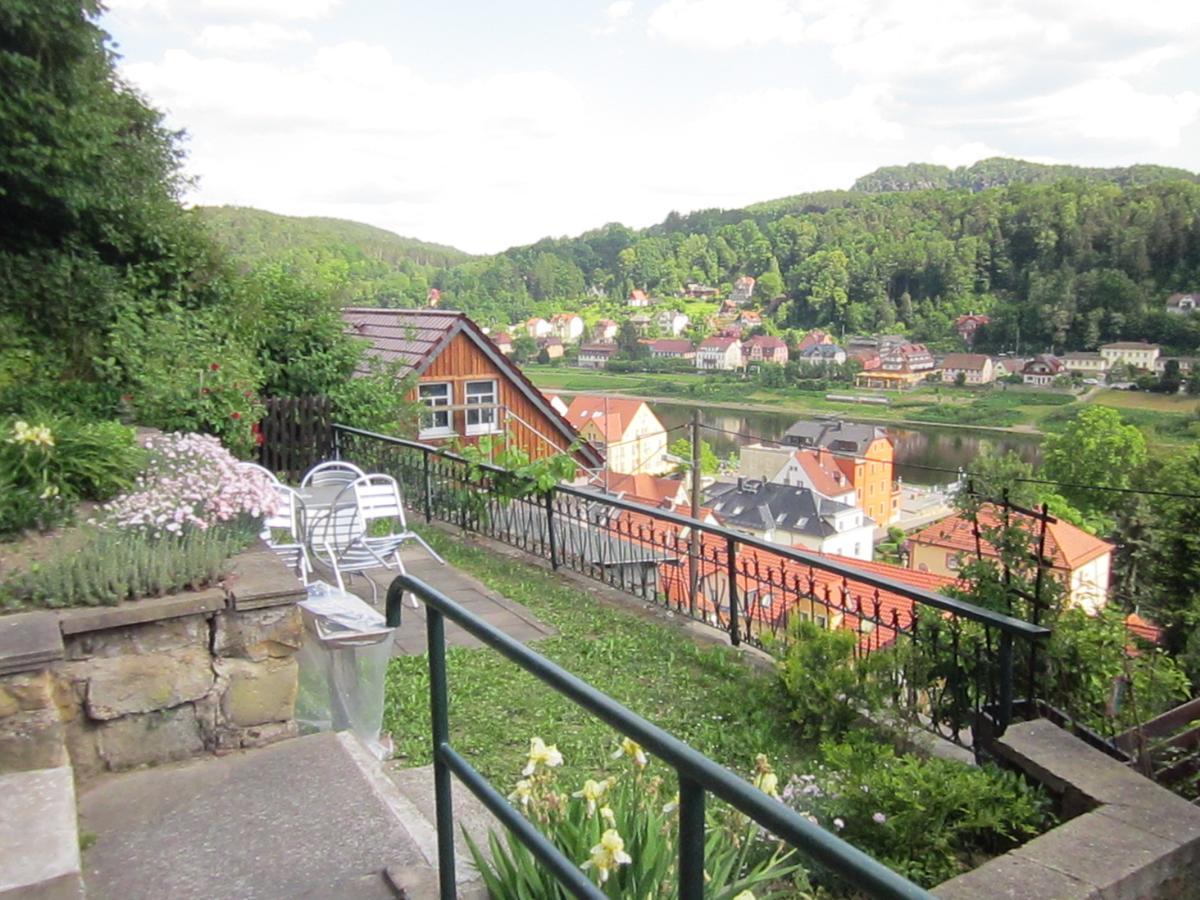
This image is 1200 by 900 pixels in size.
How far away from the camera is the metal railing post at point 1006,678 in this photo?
362cm

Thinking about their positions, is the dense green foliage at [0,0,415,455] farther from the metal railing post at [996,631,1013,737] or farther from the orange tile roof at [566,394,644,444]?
the orange tile roof at [566,394,644,444]

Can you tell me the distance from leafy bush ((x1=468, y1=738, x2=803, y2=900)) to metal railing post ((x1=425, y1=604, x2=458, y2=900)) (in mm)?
68

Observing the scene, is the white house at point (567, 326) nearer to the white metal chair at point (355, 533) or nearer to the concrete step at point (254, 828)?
the white metal chair at point (355, 533)

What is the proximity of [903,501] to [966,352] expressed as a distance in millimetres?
7565

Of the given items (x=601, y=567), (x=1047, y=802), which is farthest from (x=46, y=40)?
(x=1047, y=802)

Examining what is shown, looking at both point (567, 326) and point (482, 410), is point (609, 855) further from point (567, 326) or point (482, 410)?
point (567, 326)

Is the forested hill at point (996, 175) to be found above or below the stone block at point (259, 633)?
above

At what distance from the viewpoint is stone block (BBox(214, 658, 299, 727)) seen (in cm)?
294

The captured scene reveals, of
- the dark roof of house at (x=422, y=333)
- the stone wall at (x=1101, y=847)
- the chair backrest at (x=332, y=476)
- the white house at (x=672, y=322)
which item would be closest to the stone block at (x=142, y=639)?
the stone wall at (x=1101, y=847)

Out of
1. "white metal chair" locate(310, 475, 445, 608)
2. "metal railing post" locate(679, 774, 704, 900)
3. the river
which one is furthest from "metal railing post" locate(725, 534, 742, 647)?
the river

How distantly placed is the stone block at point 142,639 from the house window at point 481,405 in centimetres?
1550

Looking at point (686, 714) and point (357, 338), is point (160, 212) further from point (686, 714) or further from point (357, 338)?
point (686, 714)

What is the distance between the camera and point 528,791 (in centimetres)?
222

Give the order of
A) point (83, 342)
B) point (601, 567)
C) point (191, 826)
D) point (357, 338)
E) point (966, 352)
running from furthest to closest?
1. point (966, 352)
2. point (357, 338)
3. point (83, 342)
4. point (601, 567)
5. point (191, 826)
